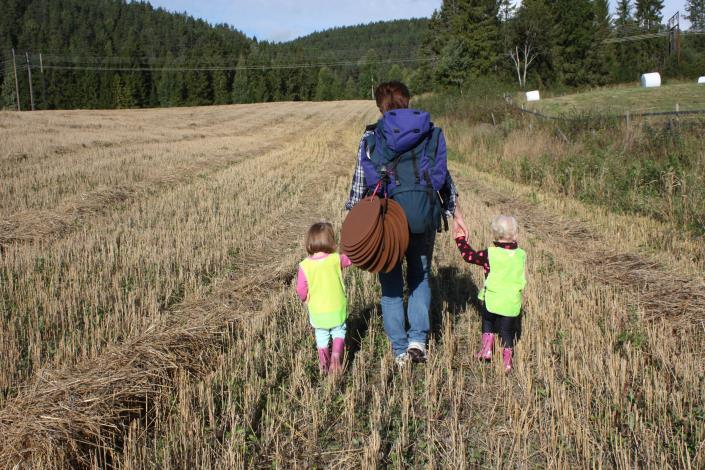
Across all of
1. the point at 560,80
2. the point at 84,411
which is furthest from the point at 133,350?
the point at 560,80

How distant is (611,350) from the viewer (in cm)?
409

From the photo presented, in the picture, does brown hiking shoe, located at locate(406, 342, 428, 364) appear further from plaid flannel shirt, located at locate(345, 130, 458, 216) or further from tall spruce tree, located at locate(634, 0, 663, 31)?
tall spruce tree, located at locate(634, 0, 663, 31)

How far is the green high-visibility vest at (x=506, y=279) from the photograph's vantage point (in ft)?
13.6

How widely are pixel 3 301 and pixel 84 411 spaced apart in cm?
266

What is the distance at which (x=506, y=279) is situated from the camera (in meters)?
4.18

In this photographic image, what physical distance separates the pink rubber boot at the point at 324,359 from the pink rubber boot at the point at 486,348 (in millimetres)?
1191

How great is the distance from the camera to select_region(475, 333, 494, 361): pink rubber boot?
4.21m

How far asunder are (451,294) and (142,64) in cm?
8823

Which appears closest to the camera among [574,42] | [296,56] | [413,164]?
[413,164]

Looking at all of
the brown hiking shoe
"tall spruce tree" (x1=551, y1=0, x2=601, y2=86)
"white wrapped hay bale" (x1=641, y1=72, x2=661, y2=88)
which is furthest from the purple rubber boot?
"tall spruce tree" (x1=551, y1=0, x2=601, y2=86)

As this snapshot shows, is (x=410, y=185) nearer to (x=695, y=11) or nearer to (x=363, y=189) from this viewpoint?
(x=363, y=189)

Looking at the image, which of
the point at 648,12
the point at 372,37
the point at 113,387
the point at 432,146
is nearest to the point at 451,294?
the point at 432,146

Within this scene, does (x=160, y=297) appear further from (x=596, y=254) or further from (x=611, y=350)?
(x=596, y=254)

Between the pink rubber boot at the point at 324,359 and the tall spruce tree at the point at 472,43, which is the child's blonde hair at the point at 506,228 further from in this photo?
the tall spruce tree at the point at 472,43
